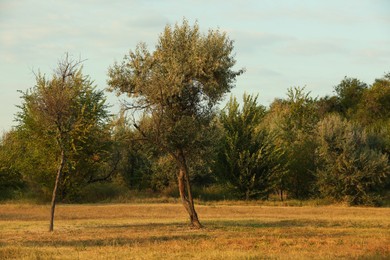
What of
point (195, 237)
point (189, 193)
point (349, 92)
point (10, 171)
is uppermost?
point (349, 92)

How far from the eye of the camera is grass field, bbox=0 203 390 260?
17.2 m

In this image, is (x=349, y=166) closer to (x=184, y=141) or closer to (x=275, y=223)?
(x=275, y=223)

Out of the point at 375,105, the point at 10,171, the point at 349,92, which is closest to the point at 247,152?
the point at 10,171

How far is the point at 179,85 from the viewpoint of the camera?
25.6 metres

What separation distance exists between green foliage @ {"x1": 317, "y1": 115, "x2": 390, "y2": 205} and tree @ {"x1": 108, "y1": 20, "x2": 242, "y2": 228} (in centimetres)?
2525

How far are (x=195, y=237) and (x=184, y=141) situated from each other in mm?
5387

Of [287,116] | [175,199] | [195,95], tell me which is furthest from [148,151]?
[287,116]

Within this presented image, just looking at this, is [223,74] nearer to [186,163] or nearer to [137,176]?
[186,163]

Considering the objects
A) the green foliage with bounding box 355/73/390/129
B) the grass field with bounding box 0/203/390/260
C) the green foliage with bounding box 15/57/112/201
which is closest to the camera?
the grass field with bounding box 0/203/390/260

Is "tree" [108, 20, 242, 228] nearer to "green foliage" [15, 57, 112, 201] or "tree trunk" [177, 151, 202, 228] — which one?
"tree trunk" [177, 151, 202, 228]


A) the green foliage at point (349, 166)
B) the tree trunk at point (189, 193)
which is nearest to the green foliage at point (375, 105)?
the green foliage at point (349, 166)

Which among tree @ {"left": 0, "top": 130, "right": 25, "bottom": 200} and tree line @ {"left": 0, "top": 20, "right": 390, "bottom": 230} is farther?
tree @ {"left": 0, "top": 130, "right": 25, "bottom": 200}

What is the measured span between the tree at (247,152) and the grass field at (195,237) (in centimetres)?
1170

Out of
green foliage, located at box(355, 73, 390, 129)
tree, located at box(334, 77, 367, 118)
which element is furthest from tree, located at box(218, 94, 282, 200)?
tree, located at box(334, 77, 367, 118)
